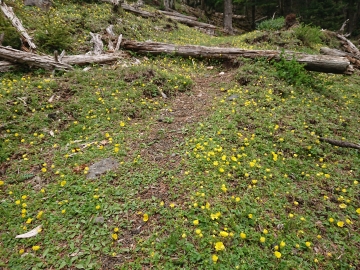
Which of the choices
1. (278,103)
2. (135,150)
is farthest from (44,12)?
(278,103)

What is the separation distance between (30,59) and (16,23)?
214 centimetres

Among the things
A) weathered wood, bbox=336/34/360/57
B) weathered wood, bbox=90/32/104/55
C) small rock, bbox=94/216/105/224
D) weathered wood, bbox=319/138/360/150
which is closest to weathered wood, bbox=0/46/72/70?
weathered wood, bbox=90/32/104/55

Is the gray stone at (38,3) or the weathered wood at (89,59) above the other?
the gray stone at (38,3)

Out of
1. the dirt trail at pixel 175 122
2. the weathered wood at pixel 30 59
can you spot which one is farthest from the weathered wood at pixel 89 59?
the dirt trail at pixel 175 122

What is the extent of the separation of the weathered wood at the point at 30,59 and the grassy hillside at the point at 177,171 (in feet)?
1.34

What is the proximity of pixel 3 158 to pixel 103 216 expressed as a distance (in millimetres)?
2550

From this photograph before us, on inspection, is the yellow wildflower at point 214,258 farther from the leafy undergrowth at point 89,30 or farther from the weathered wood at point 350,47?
the weathered wood at point 350,47

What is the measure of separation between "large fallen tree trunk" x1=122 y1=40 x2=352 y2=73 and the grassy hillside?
687 millimetres

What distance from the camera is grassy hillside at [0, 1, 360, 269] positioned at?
290cm

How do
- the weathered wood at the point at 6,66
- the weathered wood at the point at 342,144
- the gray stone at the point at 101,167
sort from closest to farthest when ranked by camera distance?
the gray stone at the point at 101,167 < the weathered wood at the point at 342,144 < the weathered wood at the point at 6,66

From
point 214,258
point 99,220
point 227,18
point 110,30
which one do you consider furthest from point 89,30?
point 227,18

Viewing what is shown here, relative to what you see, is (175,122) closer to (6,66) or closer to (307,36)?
(6,66)

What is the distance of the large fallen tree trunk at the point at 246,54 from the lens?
704cm

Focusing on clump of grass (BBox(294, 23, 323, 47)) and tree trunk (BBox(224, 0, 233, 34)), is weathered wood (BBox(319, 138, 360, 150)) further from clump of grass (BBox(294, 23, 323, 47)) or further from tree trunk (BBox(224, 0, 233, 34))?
tree trunk (BBox(224, 0, 233, 34))
